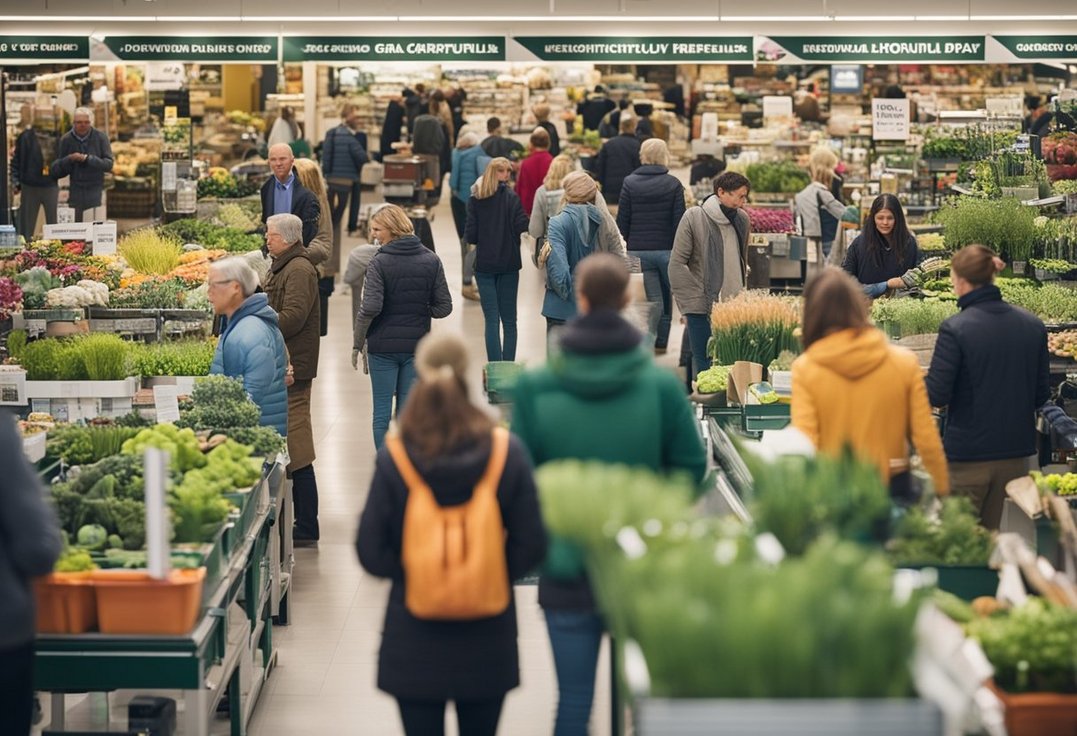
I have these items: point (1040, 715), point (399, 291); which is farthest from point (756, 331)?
point (1040, 715)

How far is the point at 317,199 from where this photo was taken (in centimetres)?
1066

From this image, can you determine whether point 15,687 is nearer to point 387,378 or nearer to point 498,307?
point 387,378

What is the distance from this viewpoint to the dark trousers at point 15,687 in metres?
4.18

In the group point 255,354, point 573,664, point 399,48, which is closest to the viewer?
point 573,664

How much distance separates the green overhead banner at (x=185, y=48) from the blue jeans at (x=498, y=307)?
550cm

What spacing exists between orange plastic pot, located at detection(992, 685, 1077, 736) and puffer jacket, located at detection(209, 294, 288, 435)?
4.04 meters

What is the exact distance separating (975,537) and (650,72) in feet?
76.0

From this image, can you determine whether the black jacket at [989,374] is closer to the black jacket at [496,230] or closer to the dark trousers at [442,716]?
the dark trousers at [442,716]

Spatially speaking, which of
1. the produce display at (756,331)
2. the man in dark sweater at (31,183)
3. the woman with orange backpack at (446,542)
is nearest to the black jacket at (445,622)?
the woman with orange backpack at (446,542)

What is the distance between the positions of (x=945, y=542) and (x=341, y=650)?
2.65m

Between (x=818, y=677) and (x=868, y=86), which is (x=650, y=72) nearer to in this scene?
(x=868, y=86)

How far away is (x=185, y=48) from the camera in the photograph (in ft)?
52.0

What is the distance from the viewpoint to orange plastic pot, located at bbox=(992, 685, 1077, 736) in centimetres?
366

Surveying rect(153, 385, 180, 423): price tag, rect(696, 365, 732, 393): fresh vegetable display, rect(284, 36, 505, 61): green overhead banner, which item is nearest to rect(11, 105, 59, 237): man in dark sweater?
rect(284, 36, 505, 61): green overhead banner
